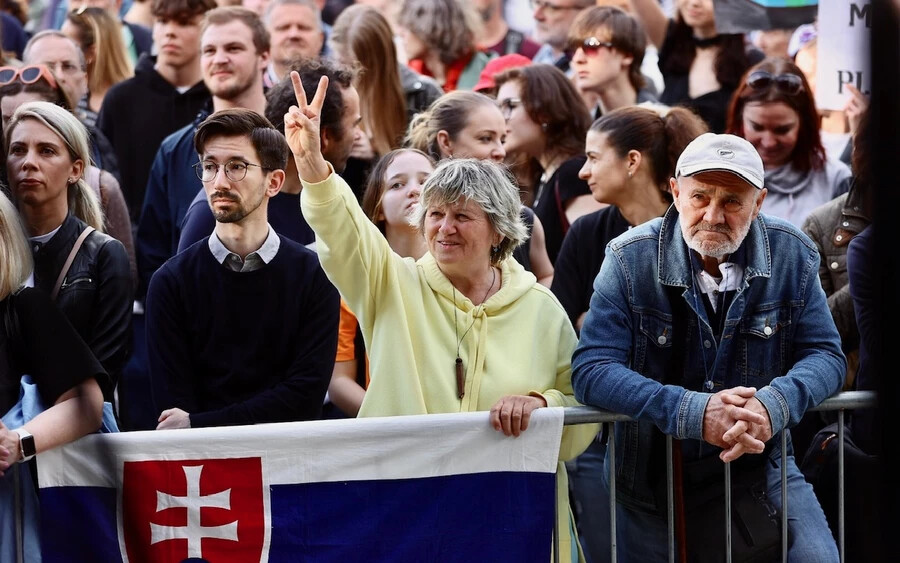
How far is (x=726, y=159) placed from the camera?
150 inches

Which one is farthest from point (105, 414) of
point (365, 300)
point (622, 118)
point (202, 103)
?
point (202, 103)

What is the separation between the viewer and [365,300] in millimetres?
3807

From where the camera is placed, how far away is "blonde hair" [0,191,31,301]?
3533 mm

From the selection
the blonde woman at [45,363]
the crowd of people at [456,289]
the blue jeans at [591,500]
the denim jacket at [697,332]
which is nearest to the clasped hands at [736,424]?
the crowd of people at [456,289]

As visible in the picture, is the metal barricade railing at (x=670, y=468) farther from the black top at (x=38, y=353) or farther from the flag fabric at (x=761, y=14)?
the flag fabric at (x=761, y=14)

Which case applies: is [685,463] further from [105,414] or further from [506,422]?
[105,414]

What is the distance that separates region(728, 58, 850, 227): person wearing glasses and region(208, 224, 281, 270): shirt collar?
2623mm

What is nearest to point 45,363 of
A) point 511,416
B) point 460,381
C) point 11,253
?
point 11,253

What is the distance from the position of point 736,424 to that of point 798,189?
2.58 metres

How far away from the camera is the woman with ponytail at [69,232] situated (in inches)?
163

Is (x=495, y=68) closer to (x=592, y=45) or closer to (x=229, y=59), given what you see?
(x=592, y=45)

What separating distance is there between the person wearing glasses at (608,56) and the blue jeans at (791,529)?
10.6 ft

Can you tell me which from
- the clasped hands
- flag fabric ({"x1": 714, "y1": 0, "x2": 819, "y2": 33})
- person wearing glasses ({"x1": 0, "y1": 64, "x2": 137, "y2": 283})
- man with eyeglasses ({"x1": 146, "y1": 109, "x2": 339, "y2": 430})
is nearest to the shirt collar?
man with eyeglasses ({"x1": 146, "y1": 109, "x2": 339, "y2": 430})

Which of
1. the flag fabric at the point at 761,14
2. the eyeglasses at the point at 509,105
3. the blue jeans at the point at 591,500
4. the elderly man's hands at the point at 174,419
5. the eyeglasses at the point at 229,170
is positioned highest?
the flag fabric at the point at 761,14
